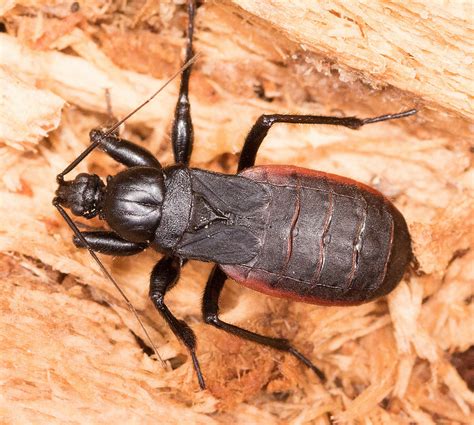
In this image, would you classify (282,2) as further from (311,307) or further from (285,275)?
(311,307)

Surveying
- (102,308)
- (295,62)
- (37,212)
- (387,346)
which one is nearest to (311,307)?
(387,346)

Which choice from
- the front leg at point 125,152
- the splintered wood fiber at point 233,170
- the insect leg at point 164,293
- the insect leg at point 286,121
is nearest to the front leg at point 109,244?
the splintered wood fiber at point 233,170

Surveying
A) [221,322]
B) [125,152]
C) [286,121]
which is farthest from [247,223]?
[125,152]

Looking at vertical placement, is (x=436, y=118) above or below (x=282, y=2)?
below

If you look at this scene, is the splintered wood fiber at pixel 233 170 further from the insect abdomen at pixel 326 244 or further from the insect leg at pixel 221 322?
the insect abdomen at pixel 326 244

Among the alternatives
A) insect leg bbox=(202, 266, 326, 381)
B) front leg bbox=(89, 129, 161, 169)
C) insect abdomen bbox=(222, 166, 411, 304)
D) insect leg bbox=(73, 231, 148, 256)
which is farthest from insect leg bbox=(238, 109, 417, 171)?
insect leg bbox=(73, 231, 148, 256)

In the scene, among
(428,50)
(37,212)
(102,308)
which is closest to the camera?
(428,50)

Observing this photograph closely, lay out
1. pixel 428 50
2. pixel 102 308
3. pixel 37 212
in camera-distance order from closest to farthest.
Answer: pixel 428 50 → pixel 102 308 → pixel 37 212
